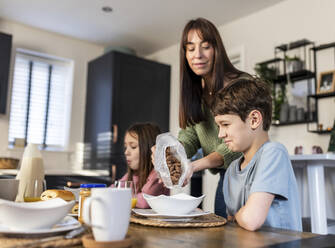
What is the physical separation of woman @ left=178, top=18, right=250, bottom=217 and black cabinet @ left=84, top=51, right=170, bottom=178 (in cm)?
212

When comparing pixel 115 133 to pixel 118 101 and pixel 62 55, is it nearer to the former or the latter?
pixel 118 101

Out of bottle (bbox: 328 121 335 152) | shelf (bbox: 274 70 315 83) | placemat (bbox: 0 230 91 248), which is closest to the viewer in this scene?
placemat (bbox: 0 230 91 248)

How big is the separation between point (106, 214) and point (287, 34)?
9.57 feet

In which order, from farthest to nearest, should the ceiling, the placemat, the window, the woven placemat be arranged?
the window
the ceiling
the woven placemat
the placemat

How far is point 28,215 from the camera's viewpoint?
1.95 ft

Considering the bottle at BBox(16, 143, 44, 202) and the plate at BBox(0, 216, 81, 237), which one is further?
the bottle at BBox(16, 143, 44, 202)

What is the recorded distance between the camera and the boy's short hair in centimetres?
103

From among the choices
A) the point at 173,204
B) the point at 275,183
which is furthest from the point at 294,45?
the point at 173,204

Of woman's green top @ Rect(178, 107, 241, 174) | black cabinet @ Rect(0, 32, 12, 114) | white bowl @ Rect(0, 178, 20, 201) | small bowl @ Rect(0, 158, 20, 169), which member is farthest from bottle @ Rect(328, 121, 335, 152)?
black cabinet @ Rect(0, 32, 12, 114)

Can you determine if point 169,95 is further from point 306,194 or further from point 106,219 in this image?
point 106,219

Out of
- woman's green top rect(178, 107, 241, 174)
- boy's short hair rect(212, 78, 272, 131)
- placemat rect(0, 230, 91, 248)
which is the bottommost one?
placemat rect(0, 230, 91, 248)

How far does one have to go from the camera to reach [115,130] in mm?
3600

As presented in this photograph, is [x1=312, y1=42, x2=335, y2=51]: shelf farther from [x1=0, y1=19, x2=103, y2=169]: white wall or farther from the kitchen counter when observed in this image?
Result: [x1=0, y1=19, x2=103, y2=169]: white wall

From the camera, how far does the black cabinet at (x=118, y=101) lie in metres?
3.61
